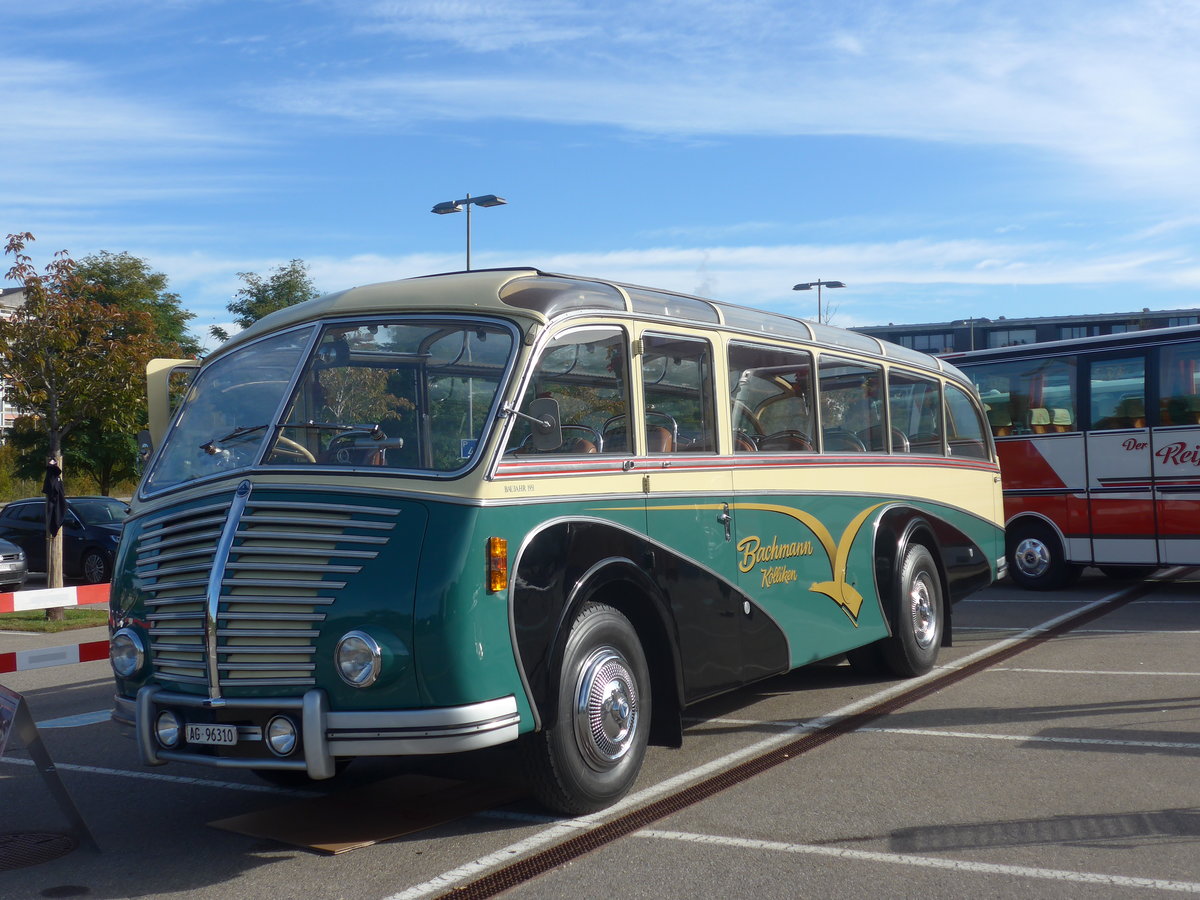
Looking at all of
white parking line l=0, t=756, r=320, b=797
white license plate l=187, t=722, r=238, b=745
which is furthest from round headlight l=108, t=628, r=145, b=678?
white parking line l=0, t=756, r=320, b=797

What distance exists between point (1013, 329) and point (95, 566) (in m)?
74.1

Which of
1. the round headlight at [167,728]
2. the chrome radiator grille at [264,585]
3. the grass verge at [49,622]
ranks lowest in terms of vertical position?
the grass verge at [49,622]

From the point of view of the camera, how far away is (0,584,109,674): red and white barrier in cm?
729

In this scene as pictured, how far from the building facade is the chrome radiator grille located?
7152 centimetres

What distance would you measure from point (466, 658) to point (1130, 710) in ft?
17.0

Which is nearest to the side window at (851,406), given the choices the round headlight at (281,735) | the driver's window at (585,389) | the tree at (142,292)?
the driver's window at (585,389)

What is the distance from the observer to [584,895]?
15.4 feet

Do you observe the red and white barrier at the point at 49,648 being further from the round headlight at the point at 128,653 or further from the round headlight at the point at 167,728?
the round headlight at the point at 167,728

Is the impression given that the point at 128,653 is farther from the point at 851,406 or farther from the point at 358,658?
the point at 851,406

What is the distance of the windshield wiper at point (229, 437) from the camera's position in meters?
5.81

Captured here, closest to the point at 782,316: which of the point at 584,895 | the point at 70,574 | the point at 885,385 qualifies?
the point at 885,385

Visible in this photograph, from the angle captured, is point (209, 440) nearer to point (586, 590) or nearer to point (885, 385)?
point (586, 590)

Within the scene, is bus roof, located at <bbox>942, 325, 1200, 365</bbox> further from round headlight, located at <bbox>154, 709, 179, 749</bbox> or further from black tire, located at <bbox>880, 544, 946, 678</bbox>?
round headlight, located at <bbox>154, 709, 179, 749</bbox>

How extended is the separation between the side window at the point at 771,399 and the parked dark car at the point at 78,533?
14842mm
